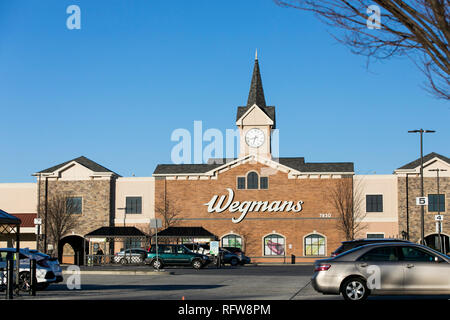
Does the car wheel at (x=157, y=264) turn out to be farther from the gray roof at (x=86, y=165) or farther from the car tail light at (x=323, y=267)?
the car tail light at (x=323, y=267)

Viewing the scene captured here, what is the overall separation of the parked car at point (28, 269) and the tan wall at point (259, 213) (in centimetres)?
3946

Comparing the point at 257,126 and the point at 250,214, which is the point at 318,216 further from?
the point at 257,126

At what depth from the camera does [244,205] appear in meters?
61.6

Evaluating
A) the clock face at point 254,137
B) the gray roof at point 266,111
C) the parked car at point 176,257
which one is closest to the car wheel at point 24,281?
the parked car at point 176,257

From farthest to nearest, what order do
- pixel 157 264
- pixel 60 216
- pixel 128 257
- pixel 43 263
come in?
pixel 60 216
pixel 128 257
pixel 157 264
pixel 43 263

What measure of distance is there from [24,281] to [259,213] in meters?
41.6

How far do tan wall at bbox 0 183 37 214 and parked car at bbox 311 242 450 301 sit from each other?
52185 mm

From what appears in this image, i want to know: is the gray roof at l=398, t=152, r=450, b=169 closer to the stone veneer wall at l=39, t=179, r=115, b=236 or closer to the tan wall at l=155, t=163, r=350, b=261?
the tan wall at l=155, t=163, r=350, b=261

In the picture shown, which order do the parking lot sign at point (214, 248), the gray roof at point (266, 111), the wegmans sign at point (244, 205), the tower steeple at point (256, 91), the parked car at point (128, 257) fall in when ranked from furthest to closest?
the tower steeple at point (256, 91) → the gray roof at point (266, 111) → the wegmans sign at point (244, 205) → the parked car at point (128, 257) → the parking lot sign at point (214, 248)

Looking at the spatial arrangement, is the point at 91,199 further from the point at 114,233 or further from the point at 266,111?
the point at 266,111

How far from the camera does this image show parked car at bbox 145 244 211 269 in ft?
142

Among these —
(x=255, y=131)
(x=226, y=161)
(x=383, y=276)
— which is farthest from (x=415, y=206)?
(x=383, y=276)

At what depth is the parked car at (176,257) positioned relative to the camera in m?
43.3
